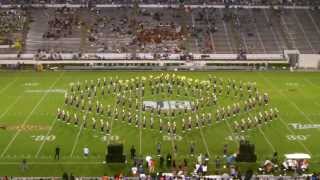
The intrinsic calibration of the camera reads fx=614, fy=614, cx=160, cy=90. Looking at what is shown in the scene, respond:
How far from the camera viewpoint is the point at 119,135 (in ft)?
88.5

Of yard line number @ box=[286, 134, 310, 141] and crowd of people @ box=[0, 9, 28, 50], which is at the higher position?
crowd of people @ box=[0, 9, 28, 50]

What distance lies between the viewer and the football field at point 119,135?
76.9ft

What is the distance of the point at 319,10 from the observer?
60312mm

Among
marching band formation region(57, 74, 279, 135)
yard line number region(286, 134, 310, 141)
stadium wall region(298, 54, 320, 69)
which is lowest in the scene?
yard line number region(286, 134, 310, 141)

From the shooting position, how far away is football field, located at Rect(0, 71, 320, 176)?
23.4m

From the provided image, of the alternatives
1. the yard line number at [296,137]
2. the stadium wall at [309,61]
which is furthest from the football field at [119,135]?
the stadium wall at [309,61]

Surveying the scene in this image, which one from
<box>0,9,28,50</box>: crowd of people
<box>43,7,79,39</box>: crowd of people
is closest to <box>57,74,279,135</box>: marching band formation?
<box>0,9,28,50</box>: crowd of people

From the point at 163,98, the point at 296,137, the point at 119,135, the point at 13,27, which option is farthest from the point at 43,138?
the point at 13,27

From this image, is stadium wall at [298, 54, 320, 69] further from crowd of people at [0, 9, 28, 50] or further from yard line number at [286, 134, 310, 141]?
crowd of people at [0, 9, 28, 50]

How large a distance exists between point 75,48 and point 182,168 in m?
31.8

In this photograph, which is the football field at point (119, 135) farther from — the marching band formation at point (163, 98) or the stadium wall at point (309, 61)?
the stadium wall at point (309, 61)

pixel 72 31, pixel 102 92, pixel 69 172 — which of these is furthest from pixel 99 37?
pixel 69 172

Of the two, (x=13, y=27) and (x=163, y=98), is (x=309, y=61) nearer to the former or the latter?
(x=163, y=98)

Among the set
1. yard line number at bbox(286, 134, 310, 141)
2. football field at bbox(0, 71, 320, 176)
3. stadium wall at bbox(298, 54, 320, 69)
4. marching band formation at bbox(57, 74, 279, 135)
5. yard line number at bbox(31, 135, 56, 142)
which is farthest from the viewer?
stadium wall at bbox(298, 54, 320, 69)
